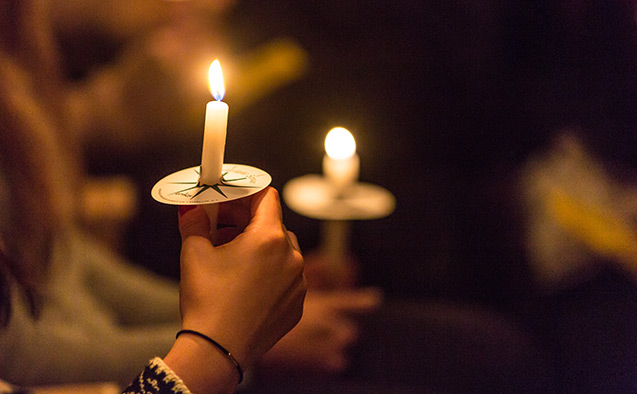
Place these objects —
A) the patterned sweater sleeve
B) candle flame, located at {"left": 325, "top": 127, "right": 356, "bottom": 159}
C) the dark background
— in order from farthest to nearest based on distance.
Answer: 1. the dark background
2. candle flame, located at {"left": 325, "top": 127, "right": 356, "bottom": 159}
3. the patterned sweater sleeve

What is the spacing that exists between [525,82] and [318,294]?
2.33 feet

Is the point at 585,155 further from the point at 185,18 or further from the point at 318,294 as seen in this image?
the point at 185,18

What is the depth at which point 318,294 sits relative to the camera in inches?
38.0

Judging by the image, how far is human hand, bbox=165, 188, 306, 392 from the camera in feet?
1.13

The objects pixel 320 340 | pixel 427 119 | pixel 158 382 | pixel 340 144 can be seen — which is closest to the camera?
pixel 158 382

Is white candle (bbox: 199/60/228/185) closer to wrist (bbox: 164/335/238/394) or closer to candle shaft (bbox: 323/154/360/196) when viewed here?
wrist (bbox: 164/335/238/394)

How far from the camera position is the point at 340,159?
2.66ft

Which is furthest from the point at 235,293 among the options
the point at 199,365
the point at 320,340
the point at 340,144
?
the point at 320,340

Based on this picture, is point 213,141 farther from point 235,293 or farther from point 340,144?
point 340,144

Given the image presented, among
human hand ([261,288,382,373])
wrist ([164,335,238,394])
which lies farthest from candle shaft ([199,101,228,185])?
human hand ([261,288,382,373])

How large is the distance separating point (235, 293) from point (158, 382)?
7 centimetres

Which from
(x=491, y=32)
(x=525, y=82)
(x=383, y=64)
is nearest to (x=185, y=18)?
(x=383, y=64)

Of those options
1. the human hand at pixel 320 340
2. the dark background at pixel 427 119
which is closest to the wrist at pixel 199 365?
the human hand at pixel 320 340

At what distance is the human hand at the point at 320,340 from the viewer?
88 cm
